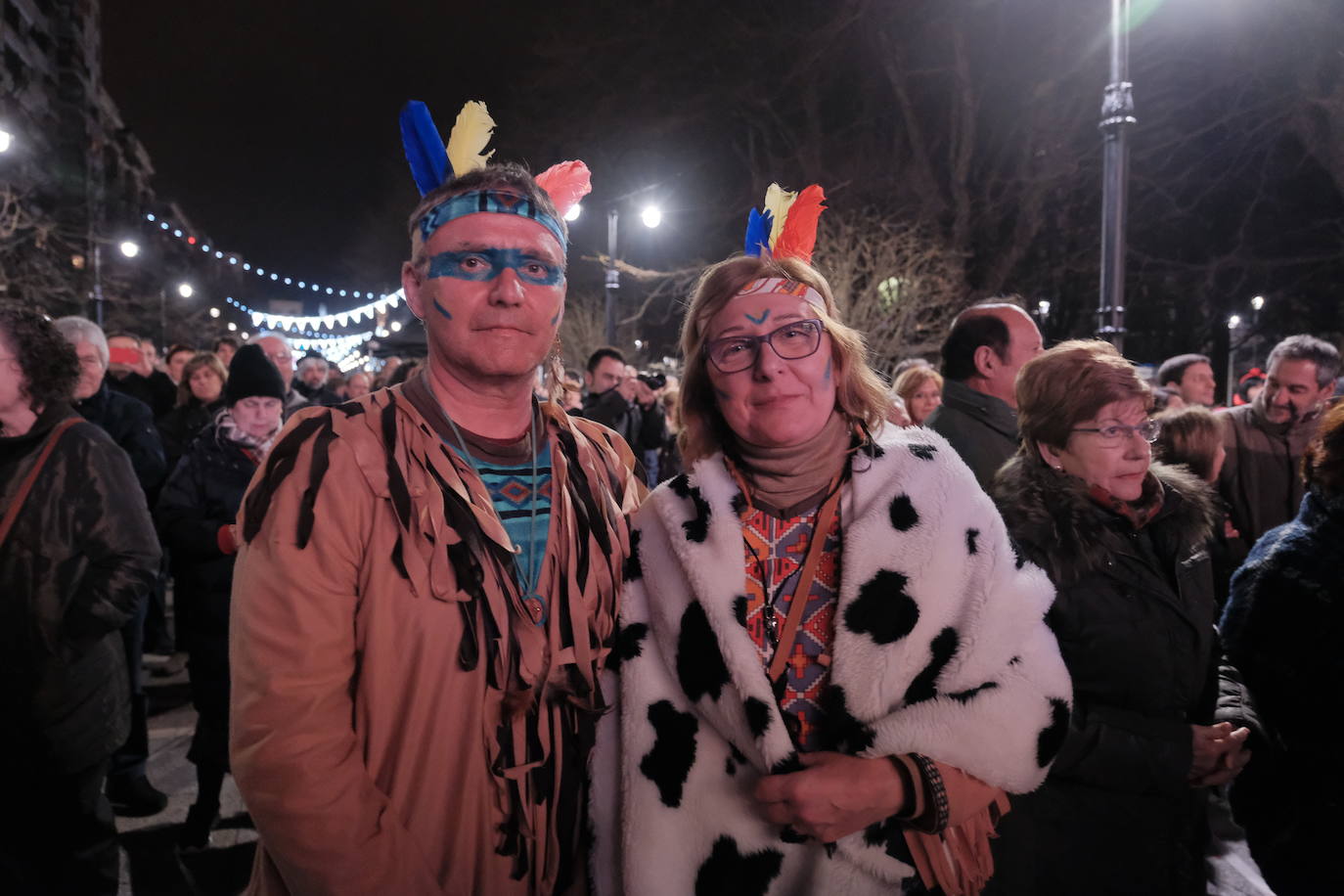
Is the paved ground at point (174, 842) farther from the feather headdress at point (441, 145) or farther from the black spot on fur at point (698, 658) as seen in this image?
the feather headdress at point (441, 145)

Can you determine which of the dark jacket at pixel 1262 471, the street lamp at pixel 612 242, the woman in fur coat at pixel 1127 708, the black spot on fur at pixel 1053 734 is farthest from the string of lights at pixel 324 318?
the black spot on fur at pixel 1053 734

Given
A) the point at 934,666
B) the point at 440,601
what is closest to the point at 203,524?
the point at 440,601

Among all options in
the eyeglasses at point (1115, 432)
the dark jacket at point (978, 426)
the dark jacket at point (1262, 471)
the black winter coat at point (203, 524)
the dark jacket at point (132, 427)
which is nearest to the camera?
the eyeglasses at point (1115, 432)

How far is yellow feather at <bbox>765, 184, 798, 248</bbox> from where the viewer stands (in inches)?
82.0

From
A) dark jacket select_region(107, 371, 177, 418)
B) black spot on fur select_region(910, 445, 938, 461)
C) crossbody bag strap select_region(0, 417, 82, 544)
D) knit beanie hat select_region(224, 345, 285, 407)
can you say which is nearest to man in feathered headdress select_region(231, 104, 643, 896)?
black spot on fur select_region(910, 445, 938, 461)

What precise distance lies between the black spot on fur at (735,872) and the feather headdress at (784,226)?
4.36 feet

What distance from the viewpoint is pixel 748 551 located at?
180cm

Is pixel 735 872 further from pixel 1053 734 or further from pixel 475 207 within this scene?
pixel 475 207

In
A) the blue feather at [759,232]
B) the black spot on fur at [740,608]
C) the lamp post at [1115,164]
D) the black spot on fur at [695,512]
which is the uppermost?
the lamp post at [1115,164]

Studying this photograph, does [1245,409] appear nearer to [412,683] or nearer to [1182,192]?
[412,683]

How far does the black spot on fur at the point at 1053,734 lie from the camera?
166 centimetres

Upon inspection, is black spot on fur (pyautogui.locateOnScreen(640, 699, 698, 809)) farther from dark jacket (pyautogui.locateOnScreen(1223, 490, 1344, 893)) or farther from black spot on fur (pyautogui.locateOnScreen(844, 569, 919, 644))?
dark jacket (pyautogui.locateOnScreen(1223, 490, 1344, 893))

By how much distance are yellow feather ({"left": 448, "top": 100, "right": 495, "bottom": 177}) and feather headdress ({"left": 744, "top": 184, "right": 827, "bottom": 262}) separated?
0.68 metres

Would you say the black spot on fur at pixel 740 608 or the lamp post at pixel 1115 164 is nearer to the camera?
the black spot on fur at pixel 740 608
